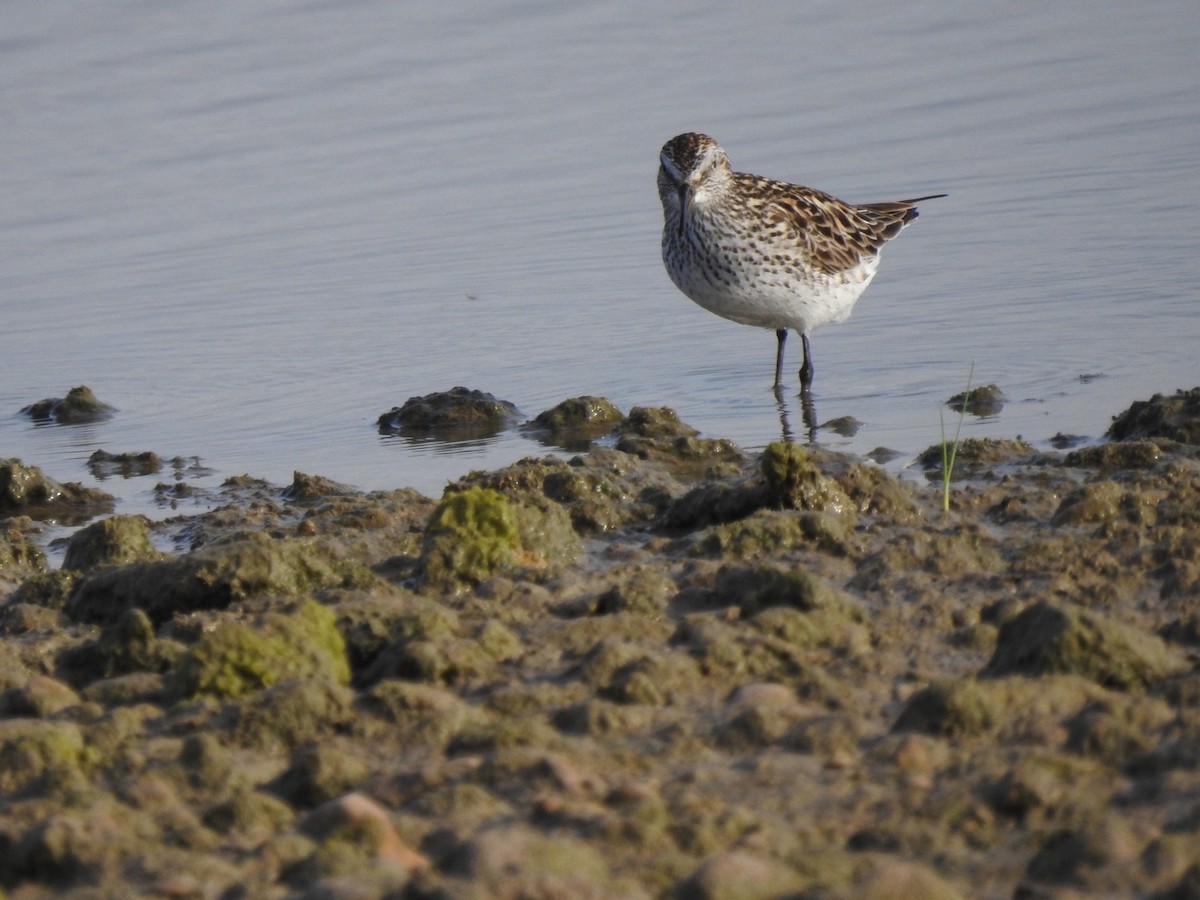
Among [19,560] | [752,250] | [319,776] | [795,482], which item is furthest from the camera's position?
[752,250]

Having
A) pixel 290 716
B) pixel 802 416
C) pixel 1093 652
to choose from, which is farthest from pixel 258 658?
pixel 802 416

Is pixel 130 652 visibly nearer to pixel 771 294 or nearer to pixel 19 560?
pixel 19 560

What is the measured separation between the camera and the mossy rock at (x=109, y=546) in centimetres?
595

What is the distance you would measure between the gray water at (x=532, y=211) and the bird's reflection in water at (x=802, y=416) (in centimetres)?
5

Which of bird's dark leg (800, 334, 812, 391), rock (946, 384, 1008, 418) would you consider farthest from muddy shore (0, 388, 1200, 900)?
bird's dark leg (800, 334, 812, 391)

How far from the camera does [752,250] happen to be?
9.10m

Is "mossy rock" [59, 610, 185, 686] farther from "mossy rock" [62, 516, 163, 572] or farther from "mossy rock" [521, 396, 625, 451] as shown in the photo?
"mossy rock" [521, 396, 625, 451]

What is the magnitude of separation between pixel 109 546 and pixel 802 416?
360cm

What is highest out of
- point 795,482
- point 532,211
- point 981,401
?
point 532,211

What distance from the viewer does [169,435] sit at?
8898 millimetres

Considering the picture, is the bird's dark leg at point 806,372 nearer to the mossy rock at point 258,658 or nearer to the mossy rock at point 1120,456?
the mossy rock at point 1120,456

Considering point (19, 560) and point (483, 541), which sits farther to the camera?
point (19, 560)

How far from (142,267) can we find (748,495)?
308 inches

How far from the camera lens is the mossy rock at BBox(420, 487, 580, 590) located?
5.18 meters
